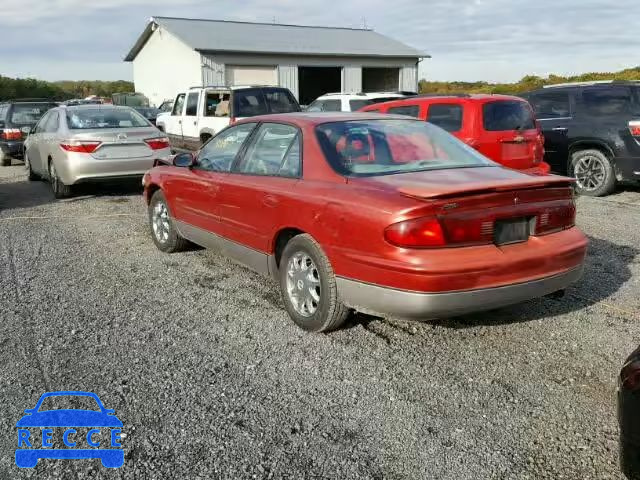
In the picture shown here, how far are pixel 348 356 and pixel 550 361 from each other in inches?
50.4

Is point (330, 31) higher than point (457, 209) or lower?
higher

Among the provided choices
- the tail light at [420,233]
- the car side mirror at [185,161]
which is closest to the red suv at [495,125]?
the car side mirror at [185,161]

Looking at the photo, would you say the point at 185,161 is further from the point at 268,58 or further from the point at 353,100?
the point at 268,58

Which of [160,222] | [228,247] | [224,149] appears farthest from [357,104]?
[228,247]

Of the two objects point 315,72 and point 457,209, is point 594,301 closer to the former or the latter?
point 457,209

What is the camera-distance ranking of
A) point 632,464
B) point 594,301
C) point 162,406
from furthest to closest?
1. point 594,301
2. point 162,406
3. point 632,464

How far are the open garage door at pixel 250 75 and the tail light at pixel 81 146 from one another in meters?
18.4

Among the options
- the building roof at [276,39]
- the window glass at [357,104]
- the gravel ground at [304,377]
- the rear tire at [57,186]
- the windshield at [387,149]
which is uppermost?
the building roof at [276,39]

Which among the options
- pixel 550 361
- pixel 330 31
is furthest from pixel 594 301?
pixel 330 31

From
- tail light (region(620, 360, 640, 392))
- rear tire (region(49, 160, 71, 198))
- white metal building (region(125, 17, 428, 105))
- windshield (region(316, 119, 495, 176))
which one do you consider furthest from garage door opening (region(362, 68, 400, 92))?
tail light (region(620, 360, 640, 392))

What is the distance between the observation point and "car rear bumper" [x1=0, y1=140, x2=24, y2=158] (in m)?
15.8

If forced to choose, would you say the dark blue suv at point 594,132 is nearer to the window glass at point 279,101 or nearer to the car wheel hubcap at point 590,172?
the car wheel hubcap at point 590,172

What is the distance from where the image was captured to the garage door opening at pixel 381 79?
32.6 meters

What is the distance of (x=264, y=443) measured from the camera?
311 cm
